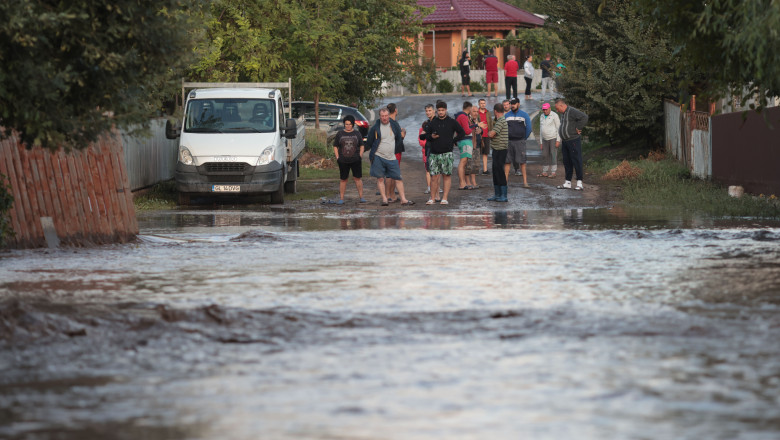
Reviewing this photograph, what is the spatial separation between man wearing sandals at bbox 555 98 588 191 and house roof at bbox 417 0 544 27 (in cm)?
4005

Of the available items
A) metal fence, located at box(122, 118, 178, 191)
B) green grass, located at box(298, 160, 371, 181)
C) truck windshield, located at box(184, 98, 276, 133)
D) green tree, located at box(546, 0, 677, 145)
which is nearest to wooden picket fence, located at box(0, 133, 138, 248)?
metal fence, located at box(122, 118, 178, 191)

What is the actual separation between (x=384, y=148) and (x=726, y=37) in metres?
9.37

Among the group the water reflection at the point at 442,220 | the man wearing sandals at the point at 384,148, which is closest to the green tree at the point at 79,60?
the water reflection at the point at 442,220

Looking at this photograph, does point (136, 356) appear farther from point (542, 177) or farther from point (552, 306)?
point (542, 177)

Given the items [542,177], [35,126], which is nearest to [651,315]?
[35,126]

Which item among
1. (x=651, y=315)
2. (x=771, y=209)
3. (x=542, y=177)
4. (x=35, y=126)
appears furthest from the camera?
(x=542, y=177)

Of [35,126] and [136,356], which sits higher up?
[35,126]

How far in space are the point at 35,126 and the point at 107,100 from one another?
1.08 metres

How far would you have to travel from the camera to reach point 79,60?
11500 millimetres

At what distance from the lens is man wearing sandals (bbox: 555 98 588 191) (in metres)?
24.0

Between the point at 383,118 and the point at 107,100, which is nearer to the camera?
the point at 107,100

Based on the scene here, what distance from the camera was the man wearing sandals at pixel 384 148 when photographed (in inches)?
837

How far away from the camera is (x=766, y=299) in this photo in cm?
920

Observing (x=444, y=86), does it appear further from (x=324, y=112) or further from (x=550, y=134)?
(x=550, y=134)
